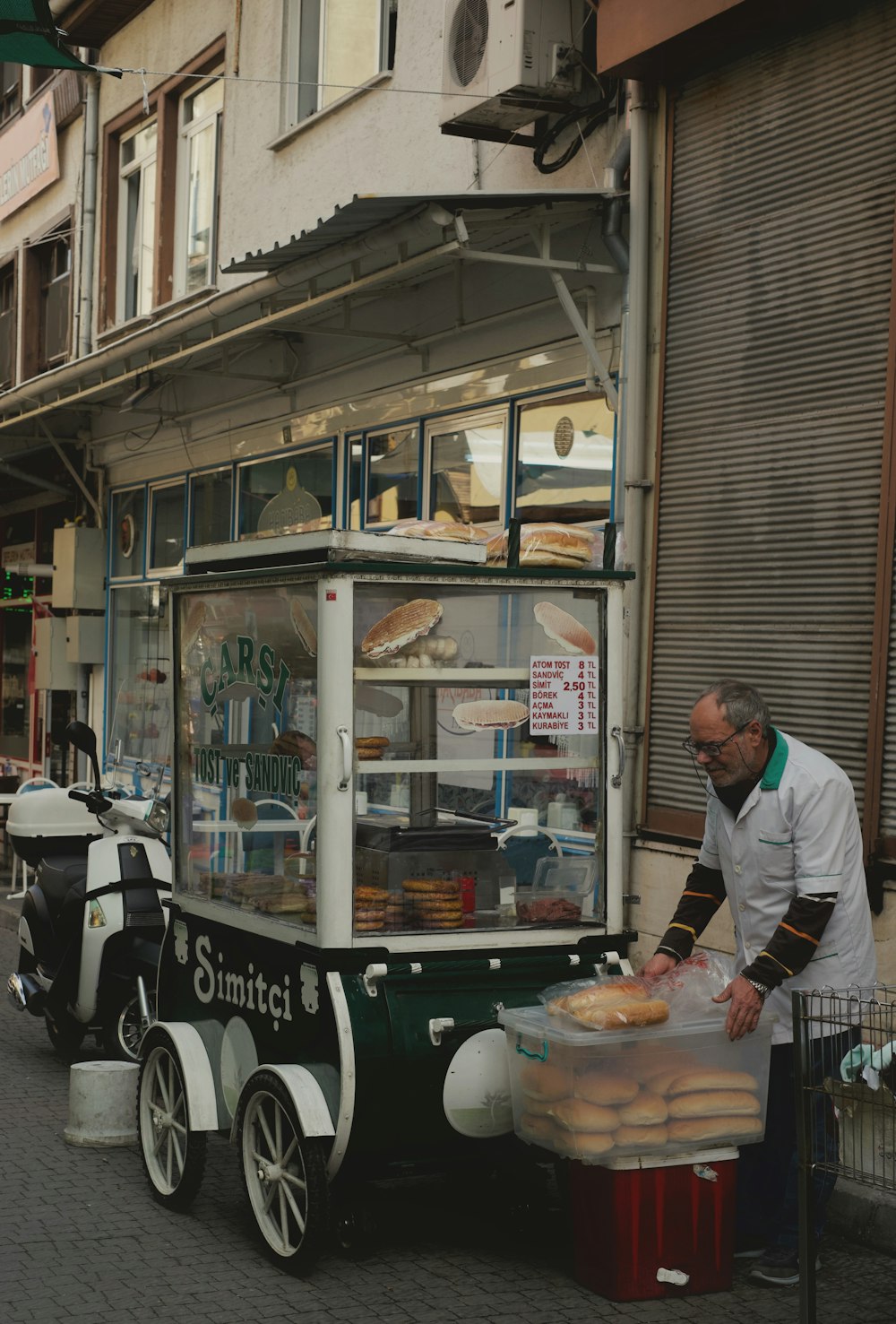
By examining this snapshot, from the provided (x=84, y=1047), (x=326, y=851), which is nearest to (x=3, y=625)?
(x=84, y=1047)

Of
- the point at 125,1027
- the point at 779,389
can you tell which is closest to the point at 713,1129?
the point at 125,1027

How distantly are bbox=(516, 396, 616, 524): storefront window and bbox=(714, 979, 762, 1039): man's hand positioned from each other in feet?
14.5

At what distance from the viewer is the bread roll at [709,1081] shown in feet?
15.5

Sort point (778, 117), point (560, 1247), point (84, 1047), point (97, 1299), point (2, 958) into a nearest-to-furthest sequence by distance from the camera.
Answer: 1. point (97, 1299)
2. point (560, 1247)
3. point (778, 117)
4. point (84, 1047)
5. point (2, 958)

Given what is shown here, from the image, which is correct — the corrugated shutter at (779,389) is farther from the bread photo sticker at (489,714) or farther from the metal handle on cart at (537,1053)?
the metal handle on cart at (537,1053)

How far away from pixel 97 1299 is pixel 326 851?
4.88 feet

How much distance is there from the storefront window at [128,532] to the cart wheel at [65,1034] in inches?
337

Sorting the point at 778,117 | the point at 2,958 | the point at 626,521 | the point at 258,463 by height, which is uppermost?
the point at 778,117

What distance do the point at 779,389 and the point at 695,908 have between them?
10.1 feet

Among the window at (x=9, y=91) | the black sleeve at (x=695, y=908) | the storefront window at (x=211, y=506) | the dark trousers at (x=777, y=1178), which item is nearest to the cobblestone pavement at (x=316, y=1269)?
the dark trousers at (x=777, y=1178)

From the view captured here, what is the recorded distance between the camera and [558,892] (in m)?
5.61

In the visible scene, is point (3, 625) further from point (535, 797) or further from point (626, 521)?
point (535, 797)

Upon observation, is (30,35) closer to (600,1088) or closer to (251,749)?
(251,749)

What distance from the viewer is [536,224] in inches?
334
